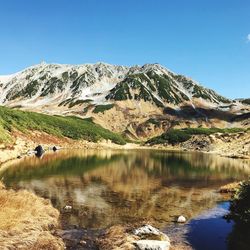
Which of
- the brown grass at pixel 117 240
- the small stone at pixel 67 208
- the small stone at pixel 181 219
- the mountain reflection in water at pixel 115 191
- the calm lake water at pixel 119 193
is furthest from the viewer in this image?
the small stone at pixel 67 208

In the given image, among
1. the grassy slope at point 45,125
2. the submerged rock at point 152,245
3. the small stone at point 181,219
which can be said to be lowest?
the small stone at point 181,219

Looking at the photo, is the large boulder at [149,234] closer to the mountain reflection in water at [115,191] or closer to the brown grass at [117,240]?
the brown grass at [117,240]

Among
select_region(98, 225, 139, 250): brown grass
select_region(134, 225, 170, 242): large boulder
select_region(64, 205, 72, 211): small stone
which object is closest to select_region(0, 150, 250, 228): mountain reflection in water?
select_region(64, 205, 72, 211): small stone

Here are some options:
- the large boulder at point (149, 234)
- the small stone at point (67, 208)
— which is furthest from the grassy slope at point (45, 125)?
the large boulder at point (149, 234)

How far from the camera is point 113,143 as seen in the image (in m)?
183

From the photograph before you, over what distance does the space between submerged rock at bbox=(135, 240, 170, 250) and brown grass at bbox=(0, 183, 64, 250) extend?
4820mm

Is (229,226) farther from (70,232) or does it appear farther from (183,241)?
(70,232)

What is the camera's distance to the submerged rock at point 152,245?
23.3 m

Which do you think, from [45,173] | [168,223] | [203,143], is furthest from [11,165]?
[203,143]

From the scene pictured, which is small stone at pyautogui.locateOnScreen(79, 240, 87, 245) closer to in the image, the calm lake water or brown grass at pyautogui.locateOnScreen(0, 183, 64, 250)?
brown grass at pyautogui.locateOnScreen(0, 183, 64, 250)

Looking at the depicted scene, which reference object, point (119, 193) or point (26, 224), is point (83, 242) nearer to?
point (26, 224)

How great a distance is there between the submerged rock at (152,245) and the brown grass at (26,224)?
482 cm

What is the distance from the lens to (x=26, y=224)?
87.1 ft

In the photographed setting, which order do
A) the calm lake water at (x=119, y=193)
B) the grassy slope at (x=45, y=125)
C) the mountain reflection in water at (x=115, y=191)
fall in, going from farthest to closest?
1. the grassy slope at (x=45, y=125)
2. the mountain reflection in water at (x=115, y=191)
3. the calm lake water at (x=119, y=193)
